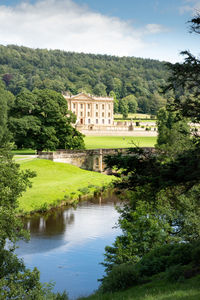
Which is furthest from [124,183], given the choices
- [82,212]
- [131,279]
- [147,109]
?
[147,109]

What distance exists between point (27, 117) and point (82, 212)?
2399 cm

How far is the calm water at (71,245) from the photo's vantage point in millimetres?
22828

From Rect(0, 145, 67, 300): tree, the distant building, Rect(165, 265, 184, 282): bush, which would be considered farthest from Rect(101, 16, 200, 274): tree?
the distant building

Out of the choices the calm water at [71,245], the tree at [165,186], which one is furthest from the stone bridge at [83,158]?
the tree at [165,186]

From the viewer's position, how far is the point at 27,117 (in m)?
58.0

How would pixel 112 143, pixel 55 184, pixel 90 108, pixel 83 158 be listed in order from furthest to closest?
pixel 90 108, pixel 112 143, pixel 83 158, pixel 55 184

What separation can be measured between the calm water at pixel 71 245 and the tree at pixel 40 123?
2038cm

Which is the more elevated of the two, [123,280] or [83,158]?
[83,158]

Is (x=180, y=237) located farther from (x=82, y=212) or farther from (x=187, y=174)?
(x=82, y=212)

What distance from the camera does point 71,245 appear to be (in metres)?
28.3

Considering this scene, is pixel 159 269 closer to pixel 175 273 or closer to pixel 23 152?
pixel 175 273

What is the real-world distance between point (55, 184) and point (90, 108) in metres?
95.9

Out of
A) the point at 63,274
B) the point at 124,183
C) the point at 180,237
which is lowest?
the point at 63,274

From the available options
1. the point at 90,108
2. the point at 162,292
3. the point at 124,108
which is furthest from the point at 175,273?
the point at 124,108
